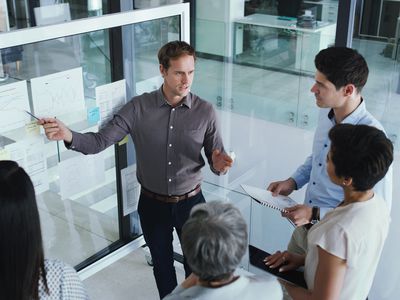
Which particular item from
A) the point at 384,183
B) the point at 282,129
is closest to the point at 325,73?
the point at 384,183

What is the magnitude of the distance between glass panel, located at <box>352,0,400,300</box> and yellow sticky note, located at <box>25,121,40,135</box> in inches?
64.3

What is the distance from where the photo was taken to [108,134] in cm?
234

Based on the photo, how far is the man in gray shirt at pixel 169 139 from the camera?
226 cm

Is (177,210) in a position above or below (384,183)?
below

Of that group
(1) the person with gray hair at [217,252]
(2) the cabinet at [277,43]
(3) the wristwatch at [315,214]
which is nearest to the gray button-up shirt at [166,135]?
(3) the wristwatch at [315,214]

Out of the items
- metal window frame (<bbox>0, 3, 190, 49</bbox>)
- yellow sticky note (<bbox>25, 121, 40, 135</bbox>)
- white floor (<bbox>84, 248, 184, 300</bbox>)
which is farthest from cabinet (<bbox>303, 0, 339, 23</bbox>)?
white floor (<bbox>84, 248, 184, 300</bbox>)

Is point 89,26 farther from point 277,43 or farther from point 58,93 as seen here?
point 277,43

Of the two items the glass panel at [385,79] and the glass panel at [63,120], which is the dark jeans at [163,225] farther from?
the glass panel at [385,79]

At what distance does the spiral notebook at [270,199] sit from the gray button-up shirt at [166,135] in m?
0.36

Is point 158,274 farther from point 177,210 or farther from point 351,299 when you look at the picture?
point 351,299

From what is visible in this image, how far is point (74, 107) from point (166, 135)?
17.0 inches

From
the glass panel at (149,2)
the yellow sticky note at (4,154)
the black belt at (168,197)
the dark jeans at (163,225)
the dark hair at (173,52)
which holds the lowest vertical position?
the dark jeans at (163,225)

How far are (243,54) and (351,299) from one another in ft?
10.4

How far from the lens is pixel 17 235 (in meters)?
1.20
